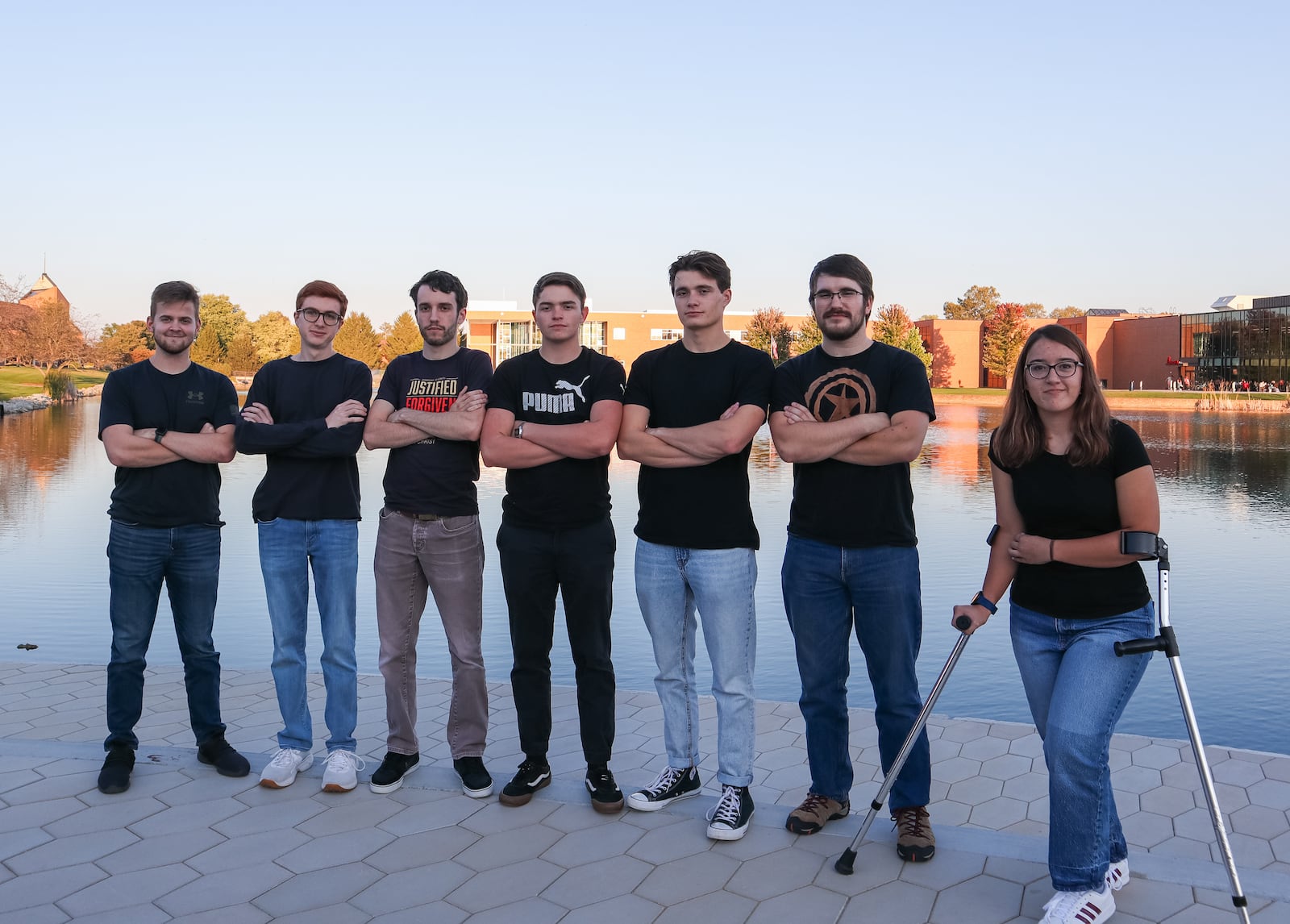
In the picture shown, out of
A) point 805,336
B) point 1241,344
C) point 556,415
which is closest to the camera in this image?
point 556,415

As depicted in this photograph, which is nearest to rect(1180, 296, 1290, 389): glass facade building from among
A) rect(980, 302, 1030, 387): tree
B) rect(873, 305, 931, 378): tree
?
rect(980, 302, 1030, 387): tree

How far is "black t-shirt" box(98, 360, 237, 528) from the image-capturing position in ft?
13.7

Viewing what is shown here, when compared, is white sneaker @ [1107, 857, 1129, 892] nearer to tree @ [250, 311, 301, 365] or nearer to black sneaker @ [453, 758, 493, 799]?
black sneaker @ [453, 758, 493, 799]

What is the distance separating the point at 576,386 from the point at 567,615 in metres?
0.92

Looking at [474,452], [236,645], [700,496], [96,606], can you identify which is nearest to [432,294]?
[474,452]

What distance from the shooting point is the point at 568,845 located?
137 inches

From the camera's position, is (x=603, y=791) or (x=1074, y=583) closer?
(x=1074, y=583)

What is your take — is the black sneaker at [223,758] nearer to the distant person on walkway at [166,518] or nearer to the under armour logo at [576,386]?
the distant person on walkway at [166,518]

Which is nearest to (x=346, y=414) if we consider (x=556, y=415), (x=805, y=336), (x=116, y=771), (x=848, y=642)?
(x=556, y=415)

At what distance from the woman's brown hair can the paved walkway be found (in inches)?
54.9

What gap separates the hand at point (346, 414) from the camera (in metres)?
4.17

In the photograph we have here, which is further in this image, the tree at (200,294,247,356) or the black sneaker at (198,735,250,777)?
the tree at (200,294,247,356)

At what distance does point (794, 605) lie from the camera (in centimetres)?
370

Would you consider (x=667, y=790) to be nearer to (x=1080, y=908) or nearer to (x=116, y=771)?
(x=1080, y=908)
